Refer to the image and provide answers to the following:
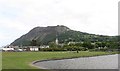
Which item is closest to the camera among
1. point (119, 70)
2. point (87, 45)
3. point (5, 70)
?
point (5, 70)

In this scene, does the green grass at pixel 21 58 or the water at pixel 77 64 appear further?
the water at pixel 77 64

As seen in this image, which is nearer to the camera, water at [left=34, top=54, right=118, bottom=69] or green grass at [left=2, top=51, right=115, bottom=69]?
green grass at [left=2, top=51, right=115, bottom=69]

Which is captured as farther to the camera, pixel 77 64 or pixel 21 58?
pixel 21 58

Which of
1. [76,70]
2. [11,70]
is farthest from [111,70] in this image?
[11,70]

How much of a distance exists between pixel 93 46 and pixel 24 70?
144788mm

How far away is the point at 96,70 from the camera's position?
41.0 meters

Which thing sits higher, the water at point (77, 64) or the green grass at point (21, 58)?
the green grass at point (21, 58)

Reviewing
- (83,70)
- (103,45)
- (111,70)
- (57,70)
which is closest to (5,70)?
(57,70)

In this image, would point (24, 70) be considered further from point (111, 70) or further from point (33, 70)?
point (111, 70)

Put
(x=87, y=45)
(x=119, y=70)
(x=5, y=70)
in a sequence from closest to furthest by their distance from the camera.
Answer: (x=5, y=70) → (x=119, y=70) → (x=87, y=45)

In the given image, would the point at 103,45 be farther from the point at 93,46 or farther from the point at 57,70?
the point at 57,70

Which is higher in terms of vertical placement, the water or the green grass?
the green grass

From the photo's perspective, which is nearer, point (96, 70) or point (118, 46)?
point (96, 70)

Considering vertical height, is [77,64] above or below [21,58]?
below
